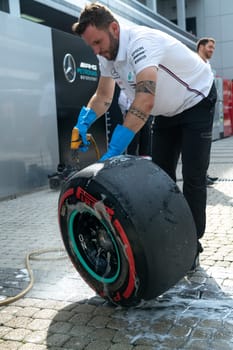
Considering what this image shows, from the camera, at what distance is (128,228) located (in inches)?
99.0

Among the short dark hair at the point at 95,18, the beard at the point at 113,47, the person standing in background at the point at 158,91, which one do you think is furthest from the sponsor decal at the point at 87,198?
the short dark hair at the point at 95,18

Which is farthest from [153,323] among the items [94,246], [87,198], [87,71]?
[87,71]

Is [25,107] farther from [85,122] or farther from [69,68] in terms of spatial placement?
[85,122]

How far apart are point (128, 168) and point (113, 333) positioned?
904 mm

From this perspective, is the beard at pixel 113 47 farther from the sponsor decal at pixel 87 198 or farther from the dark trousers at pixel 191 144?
the sponsor decal at pixel 87 198

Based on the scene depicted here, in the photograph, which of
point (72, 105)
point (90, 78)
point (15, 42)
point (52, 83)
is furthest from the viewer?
point (90, 78)

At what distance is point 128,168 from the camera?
2729 millimetres

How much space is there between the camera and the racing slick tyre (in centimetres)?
254

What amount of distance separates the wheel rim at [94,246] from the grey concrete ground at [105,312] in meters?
0.28

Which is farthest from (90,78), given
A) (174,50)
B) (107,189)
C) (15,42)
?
Answer: (107,189)

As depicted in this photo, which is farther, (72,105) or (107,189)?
(72,105)

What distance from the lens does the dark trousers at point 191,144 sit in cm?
342

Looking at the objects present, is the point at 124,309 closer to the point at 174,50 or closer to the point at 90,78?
the point at 174,50

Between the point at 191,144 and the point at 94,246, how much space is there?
1.04 metres
